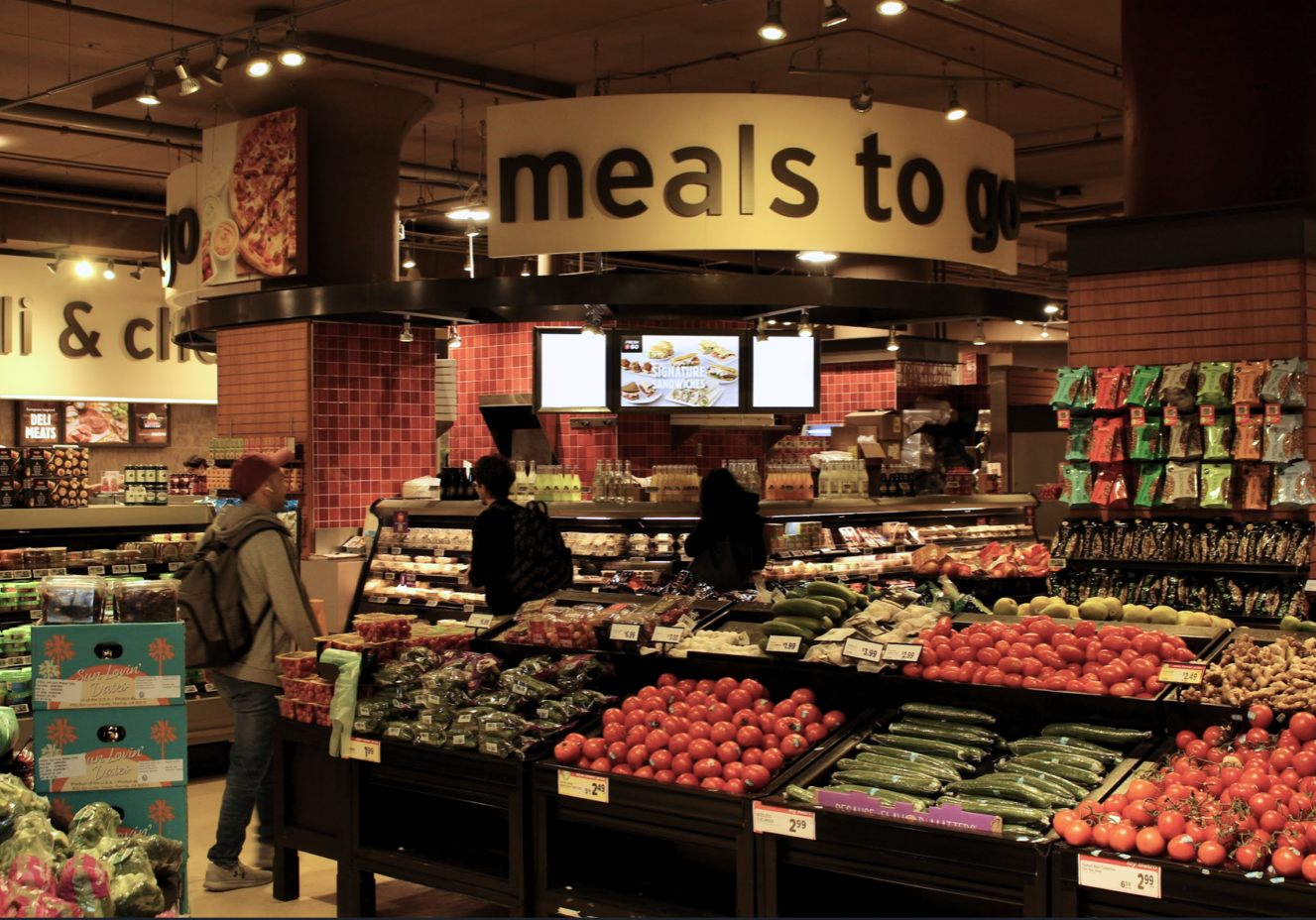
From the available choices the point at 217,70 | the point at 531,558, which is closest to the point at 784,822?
→ the point at 531,558

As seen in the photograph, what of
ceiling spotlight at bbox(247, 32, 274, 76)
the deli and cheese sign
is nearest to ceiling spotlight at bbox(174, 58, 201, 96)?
ceiling spotlight at bbox(247, 32, 274, 76)

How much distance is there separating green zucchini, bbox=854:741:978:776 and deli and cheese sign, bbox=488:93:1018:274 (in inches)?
177

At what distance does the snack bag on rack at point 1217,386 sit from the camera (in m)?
6.25

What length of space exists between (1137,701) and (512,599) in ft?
11.0

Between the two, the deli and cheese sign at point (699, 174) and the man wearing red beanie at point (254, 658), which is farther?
the deli and cheese sign at point (699, 174)

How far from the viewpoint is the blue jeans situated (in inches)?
200

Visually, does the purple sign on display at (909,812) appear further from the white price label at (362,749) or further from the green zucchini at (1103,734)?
the white price label at (362,749)

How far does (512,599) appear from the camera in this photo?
6168 millimetres

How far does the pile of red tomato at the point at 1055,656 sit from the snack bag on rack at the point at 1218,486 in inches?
98.8

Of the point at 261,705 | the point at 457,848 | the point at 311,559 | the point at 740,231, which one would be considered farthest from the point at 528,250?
the point at 457,848

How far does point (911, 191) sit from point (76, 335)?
11.9 metres

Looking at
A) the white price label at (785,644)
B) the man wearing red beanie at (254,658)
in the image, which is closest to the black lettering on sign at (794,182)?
the man wearing red beanie at (254,658)

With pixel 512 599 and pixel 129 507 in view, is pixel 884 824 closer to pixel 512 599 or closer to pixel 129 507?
pixel 512 599

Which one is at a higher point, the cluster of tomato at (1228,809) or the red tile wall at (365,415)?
the red tile wall at (365,415)
